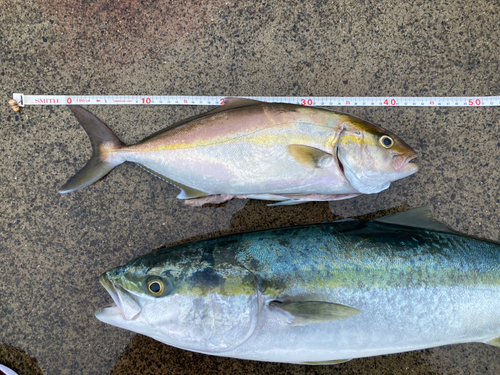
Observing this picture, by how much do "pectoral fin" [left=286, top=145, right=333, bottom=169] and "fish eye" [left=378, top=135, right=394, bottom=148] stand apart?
33cm

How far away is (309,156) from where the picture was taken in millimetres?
2166

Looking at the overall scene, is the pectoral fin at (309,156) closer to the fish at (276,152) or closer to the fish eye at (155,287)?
the fish at (276,152)

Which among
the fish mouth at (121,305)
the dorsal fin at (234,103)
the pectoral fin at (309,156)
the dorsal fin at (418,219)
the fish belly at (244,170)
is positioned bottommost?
the fish mouth at (121,305)

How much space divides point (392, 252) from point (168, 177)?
4.96ft

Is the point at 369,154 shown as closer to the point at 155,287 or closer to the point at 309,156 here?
the point at 309,156

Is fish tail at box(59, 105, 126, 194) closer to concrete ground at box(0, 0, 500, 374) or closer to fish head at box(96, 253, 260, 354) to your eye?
concrete ground at box(0, 0, 500, 374)

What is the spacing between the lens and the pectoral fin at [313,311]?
186 centimetres

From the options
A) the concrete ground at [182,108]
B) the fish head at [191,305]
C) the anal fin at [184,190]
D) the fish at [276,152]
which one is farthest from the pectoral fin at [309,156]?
the fish head at [191,305]

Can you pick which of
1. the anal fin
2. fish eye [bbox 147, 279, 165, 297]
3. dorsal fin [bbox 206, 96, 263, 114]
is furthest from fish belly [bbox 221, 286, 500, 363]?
dorsal fin [bbox 206, 96, 263, 114]

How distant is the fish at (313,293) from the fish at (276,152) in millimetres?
323

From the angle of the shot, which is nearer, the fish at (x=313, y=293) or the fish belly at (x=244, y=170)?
the fish at (x=313, y=293)

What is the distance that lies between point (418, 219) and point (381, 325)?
729 mm

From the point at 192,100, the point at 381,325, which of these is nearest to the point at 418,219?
the point at 381,325

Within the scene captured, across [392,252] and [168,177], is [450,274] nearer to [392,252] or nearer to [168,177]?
[392,252]
